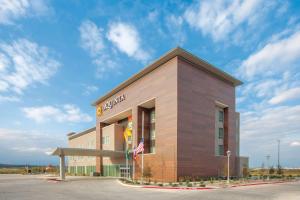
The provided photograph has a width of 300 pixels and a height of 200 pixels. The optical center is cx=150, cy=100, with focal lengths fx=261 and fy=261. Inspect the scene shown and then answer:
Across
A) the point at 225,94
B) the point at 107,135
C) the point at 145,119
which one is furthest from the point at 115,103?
the point at 225,94

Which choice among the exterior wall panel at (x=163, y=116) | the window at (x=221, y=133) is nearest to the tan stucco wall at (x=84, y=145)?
the exterior wall panel at (x=163, y=116)

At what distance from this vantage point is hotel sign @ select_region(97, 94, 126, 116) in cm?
5289

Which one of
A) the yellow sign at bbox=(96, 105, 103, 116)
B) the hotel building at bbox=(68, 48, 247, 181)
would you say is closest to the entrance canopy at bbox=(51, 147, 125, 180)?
the hotel building at bbox=(68, 48, 247, 181)

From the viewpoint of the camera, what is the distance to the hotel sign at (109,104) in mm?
52894

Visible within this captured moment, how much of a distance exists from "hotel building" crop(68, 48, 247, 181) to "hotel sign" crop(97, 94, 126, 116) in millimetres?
217

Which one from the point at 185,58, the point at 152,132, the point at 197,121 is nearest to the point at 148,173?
the point at 152,132

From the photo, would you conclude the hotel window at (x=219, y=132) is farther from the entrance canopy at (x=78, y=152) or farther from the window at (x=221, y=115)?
the entrance canopy at (x=78, y=152)

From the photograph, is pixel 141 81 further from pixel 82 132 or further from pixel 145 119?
pixel 82 132

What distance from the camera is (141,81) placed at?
45.8m

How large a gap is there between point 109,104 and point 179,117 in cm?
2578

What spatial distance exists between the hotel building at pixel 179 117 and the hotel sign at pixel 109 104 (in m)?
0.22

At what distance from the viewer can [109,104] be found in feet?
192

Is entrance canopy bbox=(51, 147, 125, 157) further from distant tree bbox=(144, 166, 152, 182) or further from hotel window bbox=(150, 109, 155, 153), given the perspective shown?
distant tree bbox=(144, 166, 152, 182)

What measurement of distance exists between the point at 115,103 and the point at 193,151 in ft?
74.9
